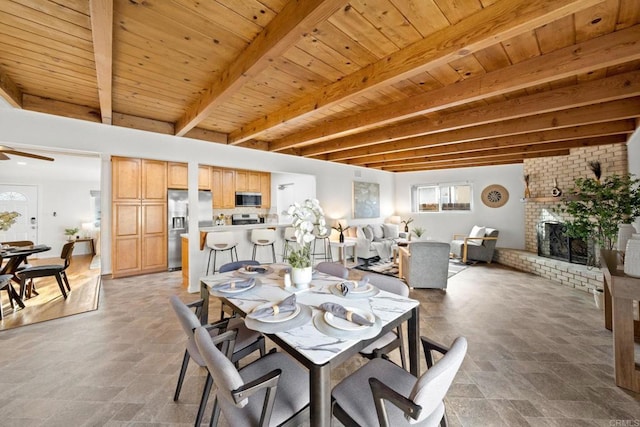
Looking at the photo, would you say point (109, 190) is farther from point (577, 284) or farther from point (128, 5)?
point (577, 284)

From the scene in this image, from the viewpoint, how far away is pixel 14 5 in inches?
63.3

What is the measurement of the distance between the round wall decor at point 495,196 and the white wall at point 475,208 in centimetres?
8

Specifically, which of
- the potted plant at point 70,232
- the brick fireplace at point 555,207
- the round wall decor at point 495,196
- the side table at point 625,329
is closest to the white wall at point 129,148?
the potted plant at point 70,232

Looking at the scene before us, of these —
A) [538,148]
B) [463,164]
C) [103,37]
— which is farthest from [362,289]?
[463,164]

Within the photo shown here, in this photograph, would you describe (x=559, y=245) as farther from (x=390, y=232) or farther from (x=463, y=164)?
(x=390, y=232)

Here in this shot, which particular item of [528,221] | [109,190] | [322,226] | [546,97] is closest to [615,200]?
[546,97]

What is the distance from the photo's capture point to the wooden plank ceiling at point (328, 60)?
5.24 feet

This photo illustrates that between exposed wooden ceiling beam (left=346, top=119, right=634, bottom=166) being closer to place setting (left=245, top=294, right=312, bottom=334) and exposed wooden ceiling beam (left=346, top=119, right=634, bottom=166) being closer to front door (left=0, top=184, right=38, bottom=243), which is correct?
place setting (left=245, top=294, right=312, bottom=334)

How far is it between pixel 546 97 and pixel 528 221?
403 cm

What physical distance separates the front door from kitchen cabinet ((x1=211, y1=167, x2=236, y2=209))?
5.35 m

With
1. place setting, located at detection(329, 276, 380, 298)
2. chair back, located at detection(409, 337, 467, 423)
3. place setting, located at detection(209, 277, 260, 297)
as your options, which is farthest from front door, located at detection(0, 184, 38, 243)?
chair back, located at detection(409, 337, 467, 423)

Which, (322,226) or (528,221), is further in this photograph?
(528,221)

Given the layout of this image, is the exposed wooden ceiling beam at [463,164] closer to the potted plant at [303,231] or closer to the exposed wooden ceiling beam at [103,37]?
the potted plant at [303,231]

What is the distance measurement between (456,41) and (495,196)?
6.16m
